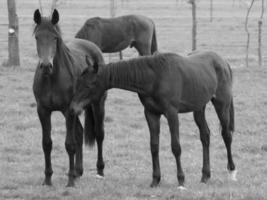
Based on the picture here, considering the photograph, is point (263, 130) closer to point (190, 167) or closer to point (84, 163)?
point (190, 167)

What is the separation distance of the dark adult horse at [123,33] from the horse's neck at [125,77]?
906 cm

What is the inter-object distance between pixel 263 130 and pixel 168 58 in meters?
4.71

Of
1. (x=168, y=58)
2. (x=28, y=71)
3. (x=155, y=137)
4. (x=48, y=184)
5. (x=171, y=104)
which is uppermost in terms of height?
(x=168, y=58)

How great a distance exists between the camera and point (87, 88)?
7430mm

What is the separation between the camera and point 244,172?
900cm

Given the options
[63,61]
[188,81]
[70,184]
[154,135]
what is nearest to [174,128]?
[154,135]

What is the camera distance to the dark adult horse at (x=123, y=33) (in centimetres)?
1681

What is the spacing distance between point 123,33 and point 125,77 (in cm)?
1021

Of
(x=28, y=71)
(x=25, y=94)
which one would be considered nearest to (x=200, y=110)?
(x=25, y=94)

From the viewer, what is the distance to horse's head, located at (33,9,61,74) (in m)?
7.39

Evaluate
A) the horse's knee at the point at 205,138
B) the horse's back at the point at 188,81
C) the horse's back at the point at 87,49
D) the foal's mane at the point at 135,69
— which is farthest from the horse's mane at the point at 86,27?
the foal's mane at the point at 135,69

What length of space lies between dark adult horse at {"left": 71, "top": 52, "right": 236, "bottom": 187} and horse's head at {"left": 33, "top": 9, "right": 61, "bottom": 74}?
0.44 m

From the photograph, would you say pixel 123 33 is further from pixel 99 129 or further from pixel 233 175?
pixel 233 175

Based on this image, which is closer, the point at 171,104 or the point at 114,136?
the point at 171,104
